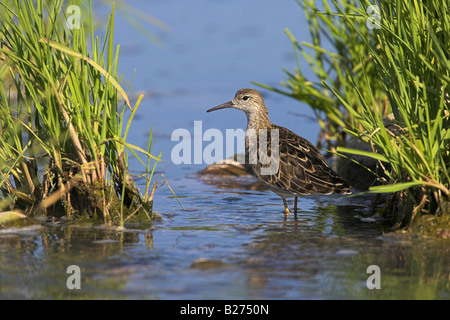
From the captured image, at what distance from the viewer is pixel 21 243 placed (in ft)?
20.4

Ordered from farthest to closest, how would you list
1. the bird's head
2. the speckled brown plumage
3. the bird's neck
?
the bird's head → the bird's neck → the speckled brown plumage

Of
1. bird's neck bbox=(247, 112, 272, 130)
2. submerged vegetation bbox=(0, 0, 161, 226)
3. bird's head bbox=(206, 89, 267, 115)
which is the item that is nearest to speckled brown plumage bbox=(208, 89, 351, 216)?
bird's neck bbox=(247, 112, 272, 130)

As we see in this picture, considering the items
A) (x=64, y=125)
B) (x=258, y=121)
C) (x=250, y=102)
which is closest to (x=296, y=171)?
(x=258, y=121)

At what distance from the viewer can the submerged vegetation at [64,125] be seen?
20.9 ft

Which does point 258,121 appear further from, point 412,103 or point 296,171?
point 412,103

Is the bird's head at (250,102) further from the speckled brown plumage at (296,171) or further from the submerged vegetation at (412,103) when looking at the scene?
the submerged vegetation at (412,103)

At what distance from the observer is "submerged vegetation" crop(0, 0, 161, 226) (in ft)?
20.9

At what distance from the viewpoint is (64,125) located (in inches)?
265

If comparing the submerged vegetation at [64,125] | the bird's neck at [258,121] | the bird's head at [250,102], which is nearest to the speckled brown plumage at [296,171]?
the bird's neck at [258,121]

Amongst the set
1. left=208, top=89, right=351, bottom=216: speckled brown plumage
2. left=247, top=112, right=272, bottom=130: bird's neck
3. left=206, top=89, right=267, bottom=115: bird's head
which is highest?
left=206, top=89, right=267, bottom=115: bird's head

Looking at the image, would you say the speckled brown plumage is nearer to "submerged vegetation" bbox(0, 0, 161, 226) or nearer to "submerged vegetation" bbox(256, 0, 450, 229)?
"submerged vegetation" bbox(256, 0, 450, 229)

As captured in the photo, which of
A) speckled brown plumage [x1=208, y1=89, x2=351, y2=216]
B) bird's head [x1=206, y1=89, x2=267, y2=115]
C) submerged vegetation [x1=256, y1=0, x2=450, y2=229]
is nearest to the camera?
submerged vegetation [x1=256, y1=0, x2=450, y2=229]
